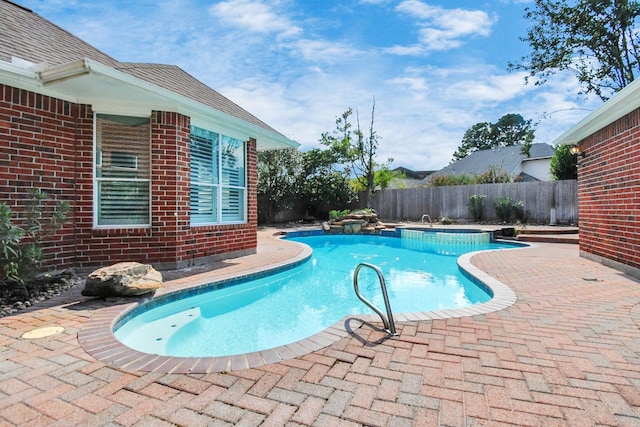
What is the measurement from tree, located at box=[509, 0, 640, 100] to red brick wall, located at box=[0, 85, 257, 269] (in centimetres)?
1915

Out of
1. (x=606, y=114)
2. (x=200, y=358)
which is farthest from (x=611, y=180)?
(x=200, y=358)

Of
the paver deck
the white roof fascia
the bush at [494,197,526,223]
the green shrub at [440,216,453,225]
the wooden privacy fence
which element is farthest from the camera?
the green shrub at [440,216,453,225]

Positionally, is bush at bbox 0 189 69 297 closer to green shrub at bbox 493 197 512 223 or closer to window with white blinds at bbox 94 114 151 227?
window with white blinds at bbox 94 114 151 227

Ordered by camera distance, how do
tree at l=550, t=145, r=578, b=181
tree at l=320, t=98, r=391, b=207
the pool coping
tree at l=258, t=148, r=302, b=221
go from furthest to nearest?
tree at l=320, t=98, r=391, b=207, tree at l=258, t=148, r=302, b=221, tree at l=550, t=145, r=578, b=181, the pool coping

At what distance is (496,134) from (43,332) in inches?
2162

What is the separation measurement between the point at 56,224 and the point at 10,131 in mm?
1453

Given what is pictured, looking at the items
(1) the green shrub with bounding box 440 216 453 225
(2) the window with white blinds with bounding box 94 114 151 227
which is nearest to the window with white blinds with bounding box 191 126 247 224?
(2) the window with white blinds with bounding box 94 114 151 227

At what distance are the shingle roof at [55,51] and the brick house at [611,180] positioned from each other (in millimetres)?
7321

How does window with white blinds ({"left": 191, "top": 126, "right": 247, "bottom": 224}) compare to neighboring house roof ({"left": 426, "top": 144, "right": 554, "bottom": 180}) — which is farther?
neighboring house roof ({"left": 426, "top": 144, "right": 554, "bottom": 180})

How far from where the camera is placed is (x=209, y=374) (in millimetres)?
2316

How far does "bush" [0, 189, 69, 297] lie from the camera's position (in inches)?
149

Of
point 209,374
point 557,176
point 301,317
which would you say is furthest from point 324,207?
point 209,374

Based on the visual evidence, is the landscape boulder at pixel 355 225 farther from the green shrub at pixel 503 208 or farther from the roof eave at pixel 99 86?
the roof eave at pixel 99 86

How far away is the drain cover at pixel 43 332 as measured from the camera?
9.74 feet
